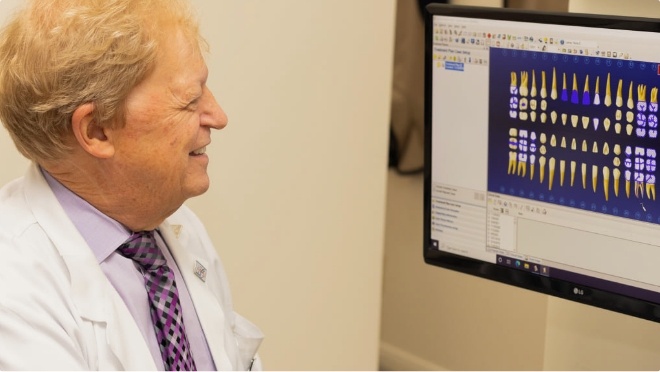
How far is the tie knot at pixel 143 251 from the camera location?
5.05 ft

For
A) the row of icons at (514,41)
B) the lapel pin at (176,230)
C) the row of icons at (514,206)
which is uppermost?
the row of icons at (514,41)

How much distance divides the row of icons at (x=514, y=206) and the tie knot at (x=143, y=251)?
568mm

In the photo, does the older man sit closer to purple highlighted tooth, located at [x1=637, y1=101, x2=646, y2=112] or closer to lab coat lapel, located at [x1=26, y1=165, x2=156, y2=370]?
lab coat lapel, located at [x1=26, y1=165, x2=156, y2=370]

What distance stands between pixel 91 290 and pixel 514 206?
2.33 feet

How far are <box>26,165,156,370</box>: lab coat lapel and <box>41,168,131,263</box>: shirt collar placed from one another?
19 mm

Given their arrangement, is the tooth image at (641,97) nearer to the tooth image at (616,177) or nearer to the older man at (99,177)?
the tooth image at (616,177)

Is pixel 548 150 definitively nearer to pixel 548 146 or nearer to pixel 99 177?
pixel 548 146

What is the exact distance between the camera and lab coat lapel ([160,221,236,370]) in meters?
1.62

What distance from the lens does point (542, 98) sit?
1.62m

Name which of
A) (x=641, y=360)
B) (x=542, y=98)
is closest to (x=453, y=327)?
(x=641, y=360)

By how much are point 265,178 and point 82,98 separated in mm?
883

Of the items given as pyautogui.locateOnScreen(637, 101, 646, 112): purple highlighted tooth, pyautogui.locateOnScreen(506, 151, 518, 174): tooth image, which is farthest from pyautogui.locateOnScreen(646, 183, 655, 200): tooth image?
pyautogui.locateOnScreen(506, 151, 518, 174): tooth image

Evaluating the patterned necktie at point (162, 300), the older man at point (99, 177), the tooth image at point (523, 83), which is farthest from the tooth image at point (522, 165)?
the patterned necktie at point (162, 300)

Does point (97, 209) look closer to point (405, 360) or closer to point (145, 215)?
point (145, 215)
